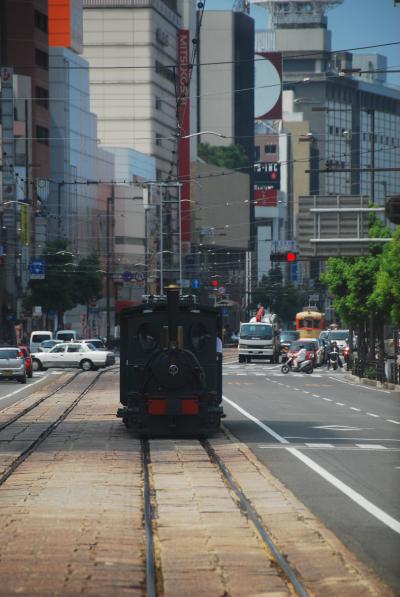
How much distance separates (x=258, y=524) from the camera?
598 inches

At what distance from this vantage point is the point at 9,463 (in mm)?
22484

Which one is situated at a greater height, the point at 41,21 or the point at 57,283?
the point at 41,21

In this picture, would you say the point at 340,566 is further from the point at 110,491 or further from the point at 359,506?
the point at 110,491

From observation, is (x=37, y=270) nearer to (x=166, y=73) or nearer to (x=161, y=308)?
(x=161, y=308)

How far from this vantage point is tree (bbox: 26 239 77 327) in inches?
4183

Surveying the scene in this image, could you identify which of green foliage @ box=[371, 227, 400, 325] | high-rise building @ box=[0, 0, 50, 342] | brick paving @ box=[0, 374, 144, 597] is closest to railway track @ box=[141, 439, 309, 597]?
brick paving @ box=[0, 374, 144, 597]

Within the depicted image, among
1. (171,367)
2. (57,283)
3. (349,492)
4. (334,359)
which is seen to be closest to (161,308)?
(171,367)

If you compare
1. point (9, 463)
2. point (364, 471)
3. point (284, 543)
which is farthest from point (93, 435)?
point (284, 543)

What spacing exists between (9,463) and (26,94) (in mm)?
95623

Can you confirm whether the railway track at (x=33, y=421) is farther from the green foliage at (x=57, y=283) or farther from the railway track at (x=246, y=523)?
the green foliage at (x=57, y=283)

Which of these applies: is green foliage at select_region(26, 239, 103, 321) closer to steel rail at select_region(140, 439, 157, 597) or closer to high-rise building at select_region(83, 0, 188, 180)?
high-rise building at select_region(83, 0, 188, 180)

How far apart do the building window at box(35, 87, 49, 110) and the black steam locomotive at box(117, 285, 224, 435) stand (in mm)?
91651

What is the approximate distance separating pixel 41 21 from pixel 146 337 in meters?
95.2

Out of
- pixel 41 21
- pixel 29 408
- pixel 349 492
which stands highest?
pixel 41 21
